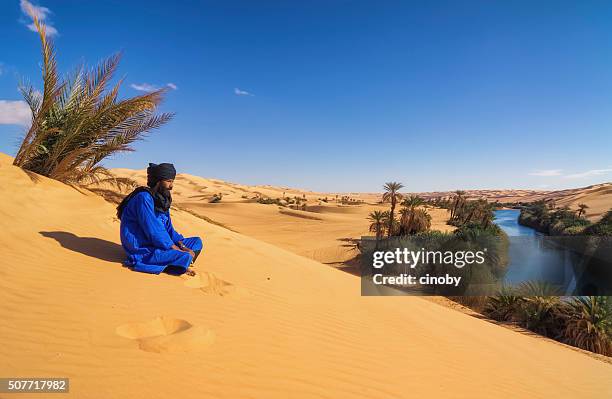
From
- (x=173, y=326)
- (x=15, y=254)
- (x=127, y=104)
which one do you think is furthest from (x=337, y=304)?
(x=127, y=104)

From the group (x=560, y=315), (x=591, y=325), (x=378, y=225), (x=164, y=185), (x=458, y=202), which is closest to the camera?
(x=164, y=185)

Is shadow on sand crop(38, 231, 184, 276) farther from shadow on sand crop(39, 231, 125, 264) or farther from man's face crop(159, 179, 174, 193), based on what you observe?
man's face crop(159, 179, 174, 193)

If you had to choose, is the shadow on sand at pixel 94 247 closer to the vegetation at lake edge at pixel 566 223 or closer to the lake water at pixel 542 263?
the lake water at pixel 542 263

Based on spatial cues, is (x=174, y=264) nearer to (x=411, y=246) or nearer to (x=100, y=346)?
(x=100, y=346)

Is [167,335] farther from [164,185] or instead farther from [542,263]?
[542,263]

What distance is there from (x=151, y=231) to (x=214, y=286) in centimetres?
109

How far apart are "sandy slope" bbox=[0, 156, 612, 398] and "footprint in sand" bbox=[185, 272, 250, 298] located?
0.09 ft

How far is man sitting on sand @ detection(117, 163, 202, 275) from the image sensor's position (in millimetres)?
4223

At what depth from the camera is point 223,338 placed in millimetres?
3041

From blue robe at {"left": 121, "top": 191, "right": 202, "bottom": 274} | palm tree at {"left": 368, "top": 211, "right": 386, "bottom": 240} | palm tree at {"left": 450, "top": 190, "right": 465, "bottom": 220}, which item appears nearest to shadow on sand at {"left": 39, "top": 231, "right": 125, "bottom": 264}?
blue robe at {"left": 121, "top": 191, "right": 202, "bottom": 274}

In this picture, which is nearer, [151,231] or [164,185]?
[151,231]

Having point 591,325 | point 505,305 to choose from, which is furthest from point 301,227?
point 591,325

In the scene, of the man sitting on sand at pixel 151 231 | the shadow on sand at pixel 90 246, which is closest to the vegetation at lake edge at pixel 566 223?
the man sitting on sand at pixel 151 231

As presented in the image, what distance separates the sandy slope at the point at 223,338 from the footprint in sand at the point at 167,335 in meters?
0.01
